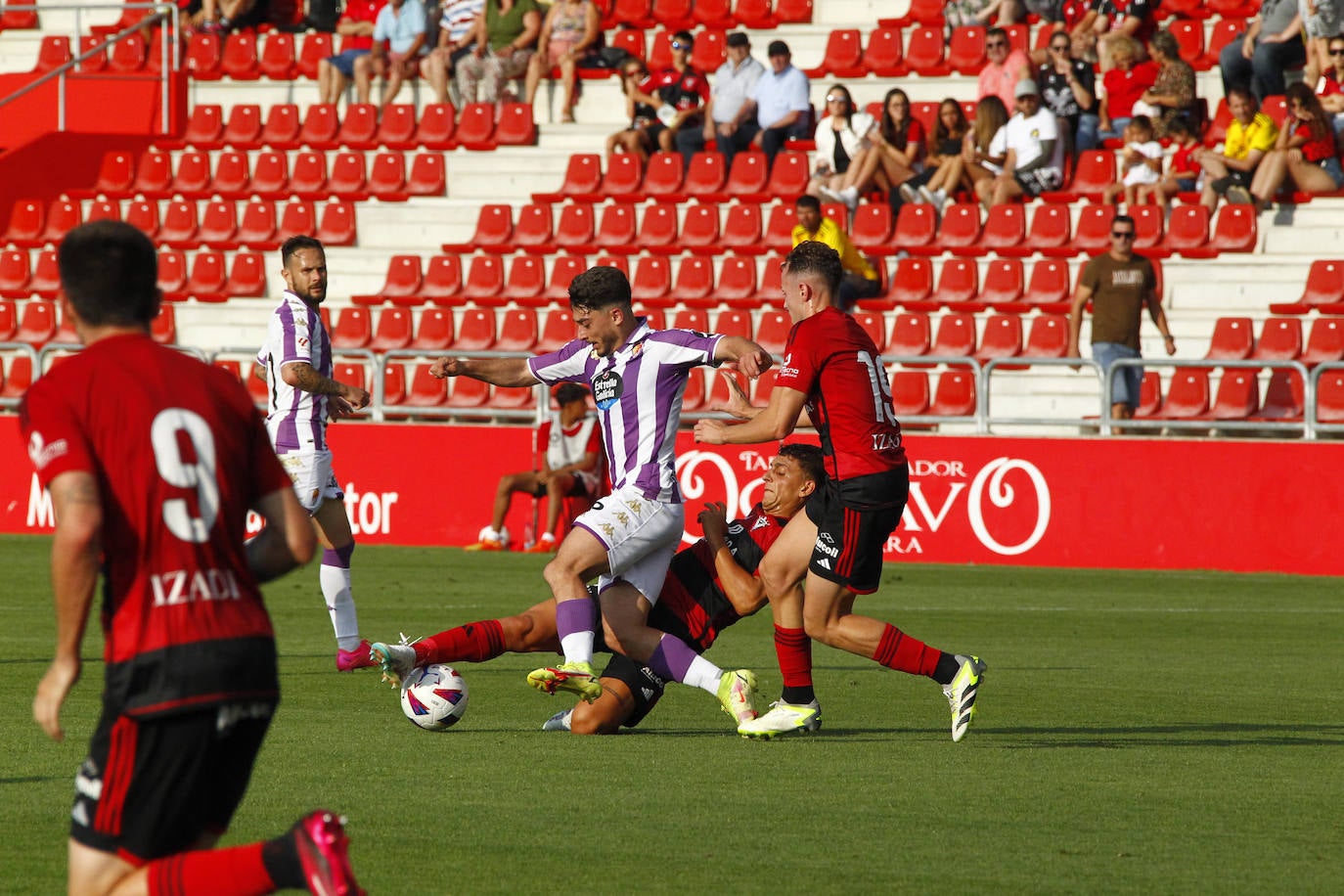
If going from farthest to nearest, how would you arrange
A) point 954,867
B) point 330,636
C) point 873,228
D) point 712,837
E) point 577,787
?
point 873,228, point 330,636, point 577,787, point 712,837, point 954,867

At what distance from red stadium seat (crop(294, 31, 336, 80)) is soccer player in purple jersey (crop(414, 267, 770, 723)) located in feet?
63.7

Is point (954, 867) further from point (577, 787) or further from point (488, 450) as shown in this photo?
point (488, 450)

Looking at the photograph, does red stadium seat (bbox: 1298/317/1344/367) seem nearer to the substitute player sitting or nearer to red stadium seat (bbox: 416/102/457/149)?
the substitute player sitting

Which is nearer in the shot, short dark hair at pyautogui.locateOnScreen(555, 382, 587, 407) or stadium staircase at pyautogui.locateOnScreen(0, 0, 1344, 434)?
short dark hair at pyautogui.locateOnScreen(555, 382, 587, 407)

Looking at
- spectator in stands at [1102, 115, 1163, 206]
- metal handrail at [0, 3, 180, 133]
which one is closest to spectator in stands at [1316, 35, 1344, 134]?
spectator in stands at [1102, 115, 1163, 206]

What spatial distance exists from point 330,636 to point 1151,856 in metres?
7.05

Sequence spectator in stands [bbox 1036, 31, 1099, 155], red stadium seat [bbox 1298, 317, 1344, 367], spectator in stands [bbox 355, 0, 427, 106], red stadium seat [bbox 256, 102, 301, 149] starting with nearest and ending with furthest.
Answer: red stadium seat [bbox 1298, 317, 1344, 367] < spectator in stands [bbox 1036, 31, 1099, 155] < spectator in stands [bbox 355, 0, 427, 106] < red stadium seat [bbox 256, 102, 301, 149]

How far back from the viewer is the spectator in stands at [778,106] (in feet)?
74.5

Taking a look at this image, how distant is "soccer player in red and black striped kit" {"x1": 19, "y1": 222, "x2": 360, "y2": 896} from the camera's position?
412cm

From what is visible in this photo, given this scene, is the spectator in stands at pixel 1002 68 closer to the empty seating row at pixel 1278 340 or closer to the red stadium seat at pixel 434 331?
the empty seating row at pixel 1278 340

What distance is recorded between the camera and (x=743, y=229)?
22.4 meters

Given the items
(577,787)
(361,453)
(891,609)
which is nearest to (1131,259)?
(891,609)

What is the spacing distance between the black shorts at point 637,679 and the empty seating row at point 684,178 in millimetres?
14232

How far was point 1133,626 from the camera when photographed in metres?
13.7
